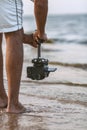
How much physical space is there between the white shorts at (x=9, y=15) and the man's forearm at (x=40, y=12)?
0.55ft

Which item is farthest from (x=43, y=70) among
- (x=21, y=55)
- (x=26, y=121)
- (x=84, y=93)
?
(x=84, y=93)

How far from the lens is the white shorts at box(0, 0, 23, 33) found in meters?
4.17

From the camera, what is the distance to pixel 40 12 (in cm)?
429

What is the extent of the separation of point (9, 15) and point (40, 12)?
28 centimetres

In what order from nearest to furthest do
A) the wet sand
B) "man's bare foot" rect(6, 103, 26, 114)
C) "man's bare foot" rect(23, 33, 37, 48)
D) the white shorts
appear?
the wet sand → the white shorts → "man's bare foot" rect(6, 103, 26, 114) → "man's bare foot" rect(23, 33, 37, 48)

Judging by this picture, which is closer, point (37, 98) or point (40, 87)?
point (37, 98)

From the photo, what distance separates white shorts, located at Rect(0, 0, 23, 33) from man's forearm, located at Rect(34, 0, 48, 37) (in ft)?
0.55

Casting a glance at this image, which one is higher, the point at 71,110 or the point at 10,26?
the point at 10,26

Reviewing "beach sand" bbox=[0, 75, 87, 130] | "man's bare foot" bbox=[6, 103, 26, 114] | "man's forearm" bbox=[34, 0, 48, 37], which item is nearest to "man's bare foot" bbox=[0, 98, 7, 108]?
"beach sand" bbox=[0, 75, 87, 130]

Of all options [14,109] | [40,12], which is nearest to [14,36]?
[40,12]

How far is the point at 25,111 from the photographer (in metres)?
4.40

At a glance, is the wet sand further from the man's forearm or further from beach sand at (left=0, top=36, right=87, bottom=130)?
the man's forearm

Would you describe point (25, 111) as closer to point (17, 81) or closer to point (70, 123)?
point (17, 81)

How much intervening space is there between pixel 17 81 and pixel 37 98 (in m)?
0.76
